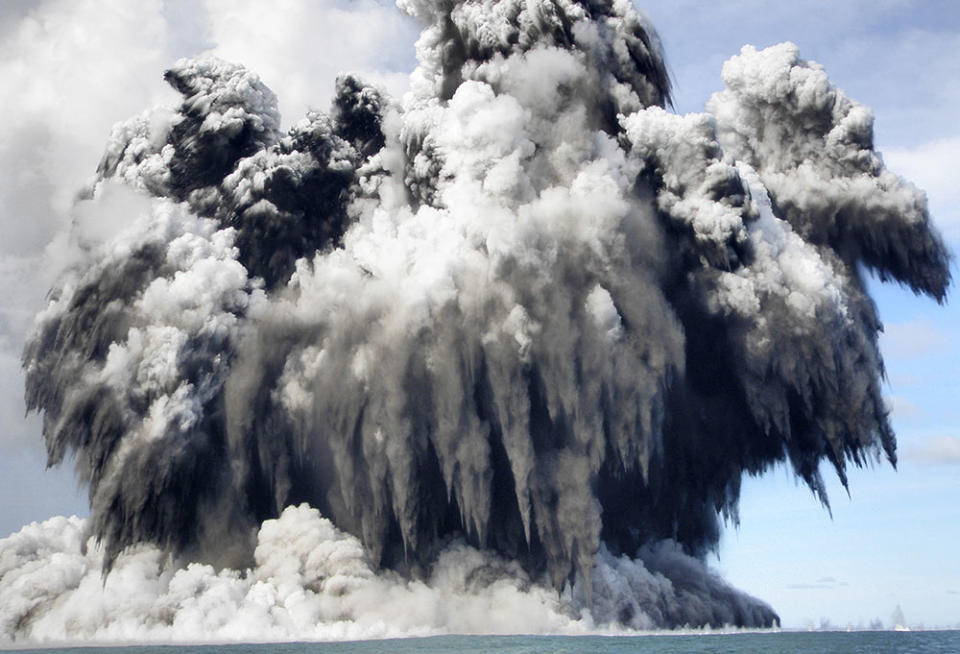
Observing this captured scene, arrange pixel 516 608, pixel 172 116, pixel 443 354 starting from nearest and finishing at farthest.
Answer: pixel 443 354 < pixel 516 608 < pixel 172 116

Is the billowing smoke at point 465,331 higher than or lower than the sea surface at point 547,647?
higher

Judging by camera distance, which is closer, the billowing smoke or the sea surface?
the sea surface

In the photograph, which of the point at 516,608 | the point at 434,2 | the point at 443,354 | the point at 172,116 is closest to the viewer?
the point at 443,354

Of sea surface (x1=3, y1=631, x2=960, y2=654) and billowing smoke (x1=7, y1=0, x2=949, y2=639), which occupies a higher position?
billowing smoke (x1=7, y1=0, x2=949, y2=639)

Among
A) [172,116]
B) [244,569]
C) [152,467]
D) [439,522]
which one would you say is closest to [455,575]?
[439,522]

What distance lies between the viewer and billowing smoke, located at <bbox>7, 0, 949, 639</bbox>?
81.4 meters

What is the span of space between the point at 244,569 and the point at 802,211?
56.4 m

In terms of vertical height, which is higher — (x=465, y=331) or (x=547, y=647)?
(x=465, y=331)

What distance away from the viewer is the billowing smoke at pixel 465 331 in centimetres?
8144

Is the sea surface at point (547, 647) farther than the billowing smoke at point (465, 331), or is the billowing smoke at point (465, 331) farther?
the billowing smoke at point (465, 331)

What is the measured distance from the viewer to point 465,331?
8081cm

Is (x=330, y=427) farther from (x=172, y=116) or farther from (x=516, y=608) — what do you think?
(x=172, y=116)

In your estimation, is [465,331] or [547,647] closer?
[547,647]

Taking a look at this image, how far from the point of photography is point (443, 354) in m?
81.3
